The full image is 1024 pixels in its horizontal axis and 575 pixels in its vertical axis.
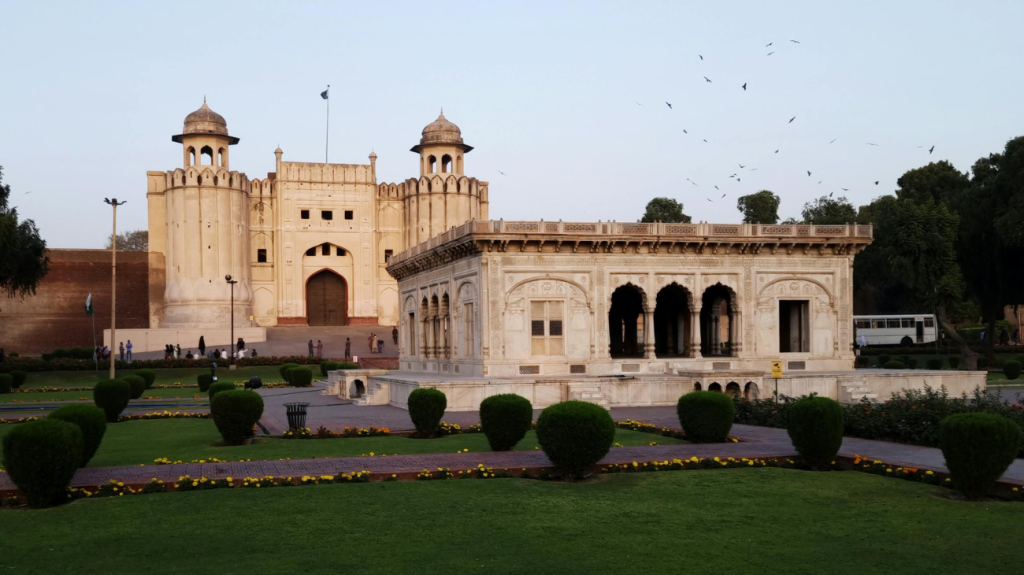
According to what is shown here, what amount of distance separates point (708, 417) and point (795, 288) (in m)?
15.1

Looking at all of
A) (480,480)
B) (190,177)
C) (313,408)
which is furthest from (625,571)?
(190,177)

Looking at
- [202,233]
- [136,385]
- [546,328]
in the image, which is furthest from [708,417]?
[202,233]

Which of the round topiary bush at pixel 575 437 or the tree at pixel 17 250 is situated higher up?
the tree at pixel 17 250

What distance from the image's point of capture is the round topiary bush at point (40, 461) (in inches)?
449

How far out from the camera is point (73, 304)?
61.9m

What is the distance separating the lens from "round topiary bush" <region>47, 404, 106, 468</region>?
13859 mm

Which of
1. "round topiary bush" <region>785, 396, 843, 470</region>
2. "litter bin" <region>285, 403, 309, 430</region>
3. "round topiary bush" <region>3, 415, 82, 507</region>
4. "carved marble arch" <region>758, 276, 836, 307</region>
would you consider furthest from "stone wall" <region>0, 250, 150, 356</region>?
"round topiary bush" <region>785, 396, 843, 470</region>

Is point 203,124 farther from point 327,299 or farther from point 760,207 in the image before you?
point 760,207

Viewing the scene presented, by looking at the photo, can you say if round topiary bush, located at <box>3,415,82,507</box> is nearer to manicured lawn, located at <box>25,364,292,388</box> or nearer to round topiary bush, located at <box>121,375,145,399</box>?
round topiary bush, located at <box>121,375,145,399</box>

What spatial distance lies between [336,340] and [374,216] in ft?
34.4

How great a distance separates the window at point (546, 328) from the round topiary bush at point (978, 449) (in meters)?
17.4

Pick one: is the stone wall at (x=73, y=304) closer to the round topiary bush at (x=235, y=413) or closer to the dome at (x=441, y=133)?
the dome at (x=441, y=133)

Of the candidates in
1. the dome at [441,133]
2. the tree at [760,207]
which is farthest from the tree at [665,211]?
the dome at [441,133]

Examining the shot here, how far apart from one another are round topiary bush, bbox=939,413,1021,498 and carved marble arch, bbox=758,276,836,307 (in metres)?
19.0
